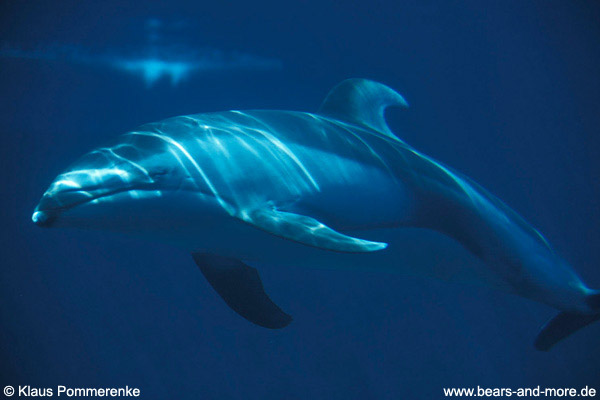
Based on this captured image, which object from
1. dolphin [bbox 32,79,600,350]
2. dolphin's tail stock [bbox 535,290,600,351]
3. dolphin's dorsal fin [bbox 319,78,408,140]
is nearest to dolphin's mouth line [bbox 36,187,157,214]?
dolphin [bbox 32,79,600,350]

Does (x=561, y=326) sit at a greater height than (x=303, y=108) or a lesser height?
lesser

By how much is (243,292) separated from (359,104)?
9.48ft

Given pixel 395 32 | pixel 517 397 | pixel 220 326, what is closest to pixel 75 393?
pixel 220 326

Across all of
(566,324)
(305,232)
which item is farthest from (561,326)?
(305,232)

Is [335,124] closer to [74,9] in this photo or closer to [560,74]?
[74,9]

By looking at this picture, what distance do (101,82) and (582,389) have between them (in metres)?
18.9

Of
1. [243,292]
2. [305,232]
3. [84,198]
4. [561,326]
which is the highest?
[84,198]

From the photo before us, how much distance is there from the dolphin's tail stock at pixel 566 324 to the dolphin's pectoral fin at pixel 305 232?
3.80 m

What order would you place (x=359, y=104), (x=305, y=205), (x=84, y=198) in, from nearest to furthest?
1. (x=84, y=198)
2. (x=305, y=205)
3. (x=359, y=104)

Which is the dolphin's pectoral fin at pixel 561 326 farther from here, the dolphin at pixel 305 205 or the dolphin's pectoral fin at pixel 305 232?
the dolphin's pectoral fin at pixel 305 232

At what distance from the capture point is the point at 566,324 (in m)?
5.91

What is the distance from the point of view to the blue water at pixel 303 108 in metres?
12.9

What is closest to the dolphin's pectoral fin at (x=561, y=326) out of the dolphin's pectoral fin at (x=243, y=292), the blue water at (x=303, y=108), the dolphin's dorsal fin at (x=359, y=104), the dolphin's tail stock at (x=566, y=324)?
the dolphin's tail stock at (x=566, y=324)

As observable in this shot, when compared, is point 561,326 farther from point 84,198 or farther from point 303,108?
point 303,108
